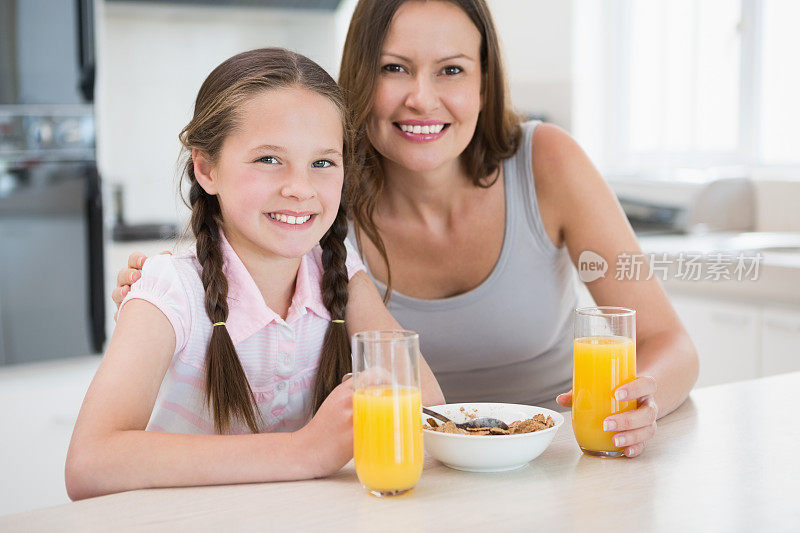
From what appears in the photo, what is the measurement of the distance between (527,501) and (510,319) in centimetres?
82

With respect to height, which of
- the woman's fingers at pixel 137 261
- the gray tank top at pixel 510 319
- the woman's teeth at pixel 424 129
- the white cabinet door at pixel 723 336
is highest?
the woman's teeth at pixel 424 129

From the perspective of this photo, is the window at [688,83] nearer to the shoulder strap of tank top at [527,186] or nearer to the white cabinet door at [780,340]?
the white cabinet door at [780,340]

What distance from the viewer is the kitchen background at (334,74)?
266cm

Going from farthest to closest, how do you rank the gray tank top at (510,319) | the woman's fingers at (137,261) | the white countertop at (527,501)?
the gray tank top at (510,319) → the woman's fingers at (137,261) → the white countertop at (527,501)

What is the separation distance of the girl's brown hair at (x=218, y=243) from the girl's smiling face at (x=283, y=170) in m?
0.02

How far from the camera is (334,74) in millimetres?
2801

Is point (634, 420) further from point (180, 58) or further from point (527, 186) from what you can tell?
point (180, 58)

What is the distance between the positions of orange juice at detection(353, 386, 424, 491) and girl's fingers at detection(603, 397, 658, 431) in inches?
9.9

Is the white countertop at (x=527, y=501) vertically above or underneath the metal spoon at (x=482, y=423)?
underneath

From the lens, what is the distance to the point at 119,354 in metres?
1.10

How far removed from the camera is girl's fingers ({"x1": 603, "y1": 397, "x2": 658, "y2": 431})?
1.05 metres

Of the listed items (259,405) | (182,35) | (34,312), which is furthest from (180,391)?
(182,35)

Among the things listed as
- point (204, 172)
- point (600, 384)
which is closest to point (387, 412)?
point (600, 384)

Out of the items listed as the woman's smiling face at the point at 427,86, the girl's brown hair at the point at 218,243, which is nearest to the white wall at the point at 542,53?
the woman's smiling face at the point at 427,86
